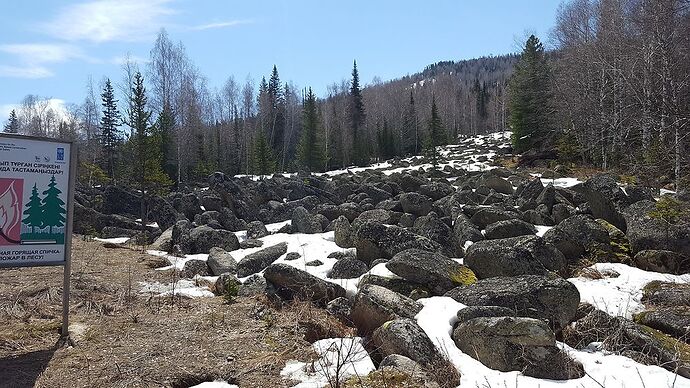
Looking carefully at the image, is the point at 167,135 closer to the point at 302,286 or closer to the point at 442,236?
the point at 442,236

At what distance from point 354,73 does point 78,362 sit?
62383 millimetres

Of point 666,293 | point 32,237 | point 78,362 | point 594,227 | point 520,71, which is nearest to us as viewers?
point 78,362

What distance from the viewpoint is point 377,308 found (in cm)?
501

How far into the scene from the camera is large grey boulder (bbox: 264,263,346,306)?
630 cm

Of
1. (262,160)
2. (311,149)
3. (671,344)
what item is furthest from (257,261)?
(311,149)

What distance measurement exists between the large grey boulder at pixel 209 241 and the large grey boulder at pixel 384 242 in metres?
4.58

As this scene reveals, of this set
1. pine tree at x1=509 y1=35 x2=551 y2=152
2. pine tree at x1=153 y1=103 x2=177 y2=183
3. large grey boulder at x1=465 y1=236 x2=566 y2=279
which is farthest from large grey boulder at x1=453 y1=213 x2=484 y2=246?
pine tree at x1=509 y1=35 x2=551 y2=152

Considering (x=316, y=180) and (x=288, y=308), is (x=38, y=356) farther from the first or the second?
(x=316, y=180)

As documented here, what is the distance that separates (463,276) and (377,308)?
6.84ft

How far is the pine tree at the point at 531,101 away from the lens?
118 ft

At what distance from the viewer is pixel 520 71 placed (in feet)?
125

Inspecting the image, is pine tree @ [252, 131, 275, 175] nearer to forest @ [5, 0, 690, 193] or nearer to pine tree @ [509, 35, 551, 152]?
forest @ [5, 0, 690, 193]

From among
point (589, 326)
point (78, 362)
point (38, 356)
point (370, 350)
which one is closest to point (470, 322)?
point (370, 350)

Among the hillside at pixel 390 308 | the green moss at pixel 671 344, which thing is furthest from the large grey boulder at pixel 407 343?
the green moss at pixel 671 344
